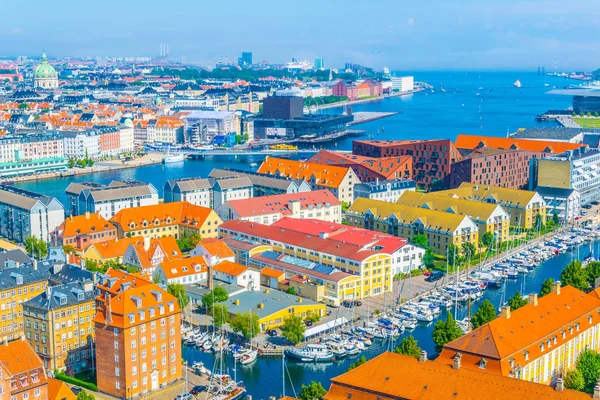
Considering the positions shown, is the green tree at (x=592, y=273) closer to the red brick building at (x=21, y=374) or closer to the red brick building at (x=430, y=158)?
the red brick building at (x=21, y=374)

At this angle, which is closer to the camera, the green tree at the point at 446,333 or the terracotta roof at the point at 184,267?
the green tree at the point at 446,333

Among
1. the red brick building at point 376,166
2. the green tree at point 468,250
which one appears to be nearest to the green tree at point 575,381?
the green tree at point 468,250

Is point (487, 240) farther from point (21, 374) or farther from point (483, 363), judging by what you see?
point (21, 374)

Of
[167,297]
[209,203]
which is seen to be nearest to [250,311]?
[167,297]

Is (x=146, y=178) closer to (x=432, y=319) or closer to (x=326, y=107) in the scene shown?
(x=432, y=319)

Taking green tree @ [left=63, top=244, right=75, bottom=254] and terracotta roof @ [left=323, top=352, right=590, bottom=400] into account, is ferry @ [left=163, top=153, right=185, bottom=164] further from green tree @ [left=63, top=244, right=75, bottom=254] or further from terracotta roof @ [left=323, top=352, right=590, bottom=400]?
terracotta roof @ [left=323, top=352, right=590, bottom=400]

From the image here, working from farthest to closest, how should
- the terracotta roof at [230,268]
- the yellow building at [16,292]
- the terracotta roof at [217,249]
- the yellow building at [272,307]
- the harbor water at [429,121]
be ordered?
the harbor water at [429,121], the terracotta roof at [217,249], the terracotta roof at [230,268], the yellow building at [272,307], the yellow building at [16,292]
